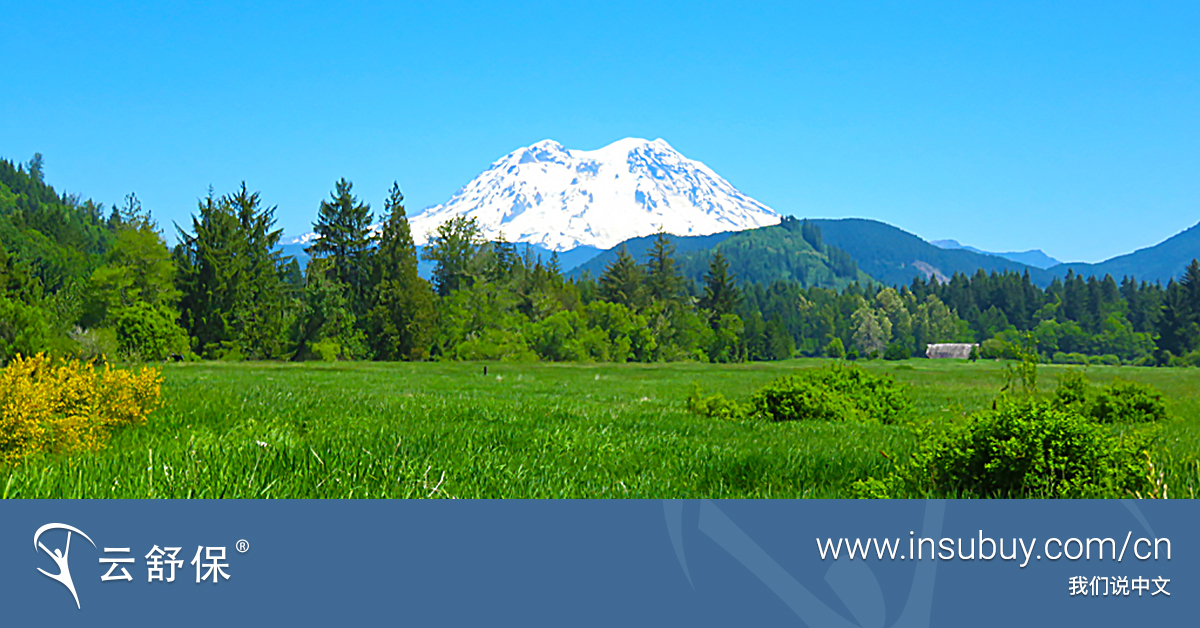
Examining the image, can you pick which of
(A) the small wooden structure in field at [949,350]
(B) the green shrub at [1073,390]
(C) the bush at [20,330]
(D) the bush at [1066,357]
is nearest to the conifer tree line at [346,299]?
(C) the bush at [20,330]

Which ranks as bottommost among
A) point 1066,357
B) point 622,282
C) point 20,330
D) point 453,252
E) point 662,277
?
point 1066,357

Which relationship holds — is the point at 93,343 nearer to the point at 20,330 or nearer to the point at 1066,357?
the point at 20,330

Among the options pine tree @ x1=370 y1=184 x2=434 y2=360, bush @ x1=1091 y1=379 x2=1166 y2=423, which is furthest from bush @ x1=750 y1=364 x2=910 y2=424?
pine tree @ x1=370 y1=184 x2=434 y2=360

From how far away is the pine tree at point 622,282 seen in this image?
102 metres

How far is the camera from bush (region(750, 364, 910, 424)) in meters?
11.8

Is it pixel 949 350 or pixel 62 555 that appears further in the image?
pixel 949 350

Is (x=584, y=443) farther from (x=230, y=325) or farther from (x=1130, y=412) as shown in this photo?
(x=230, y=325)

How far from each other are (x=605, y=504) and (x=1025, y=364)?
8764 millimetres

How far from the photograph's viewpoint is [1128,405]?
38.9ft

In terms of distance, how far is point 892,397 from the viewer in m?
12.7

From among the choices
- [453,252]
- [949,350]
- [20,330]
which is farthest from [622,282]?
[20,330]

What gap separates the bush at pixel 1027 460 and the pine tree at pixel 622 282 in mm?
95030

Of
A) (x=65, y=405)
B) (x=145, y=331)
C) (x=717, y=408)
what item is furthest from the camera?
(x=145, y=331)

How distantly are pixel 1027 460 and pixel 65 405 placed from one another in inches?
295
